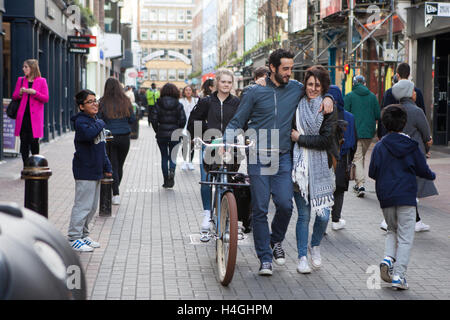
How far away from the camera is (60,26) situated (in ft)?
83.1

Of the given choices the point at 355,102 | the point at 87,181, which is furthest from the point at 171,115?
the point at 87,181

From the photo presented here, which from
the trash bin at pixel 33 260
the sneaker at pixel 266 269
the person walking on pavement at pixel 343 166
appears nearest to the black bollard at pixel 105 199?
the person walking on pavement at pixel 343 166

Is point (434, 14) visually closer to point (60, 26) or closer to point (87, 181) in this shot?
point (87, 181)

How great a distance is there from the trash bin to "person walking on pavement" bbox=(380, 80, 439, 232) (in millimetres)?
5894

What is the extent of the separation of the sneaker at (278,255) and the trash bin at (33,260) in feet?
10.9

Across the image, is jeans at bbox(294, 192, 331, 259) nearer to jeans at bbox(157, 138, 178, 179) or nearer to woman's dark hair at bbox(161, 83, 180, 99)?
jeans at bbox(157, 138, 178, 179)

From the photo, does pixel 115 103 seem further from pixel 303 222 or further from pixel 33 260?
pixel 33 260

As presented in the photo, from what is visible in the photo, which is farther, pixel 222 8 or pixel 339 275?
pixel 222 8

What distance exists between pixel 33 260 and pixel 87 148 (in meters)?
4.54

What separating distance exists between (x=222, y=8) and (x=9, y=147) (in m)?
64.1

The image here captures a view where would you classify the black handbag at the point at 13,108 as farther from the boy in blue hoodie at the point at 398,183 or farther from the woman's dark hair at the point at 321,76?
the boy in blue hoodie at the point at 398,183

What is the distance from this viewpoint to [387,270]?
6.00 metres

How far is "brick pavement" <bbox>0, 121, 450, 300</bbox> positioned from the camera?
18.8 ft

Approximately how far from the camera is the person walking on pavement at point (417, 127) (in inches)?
335
